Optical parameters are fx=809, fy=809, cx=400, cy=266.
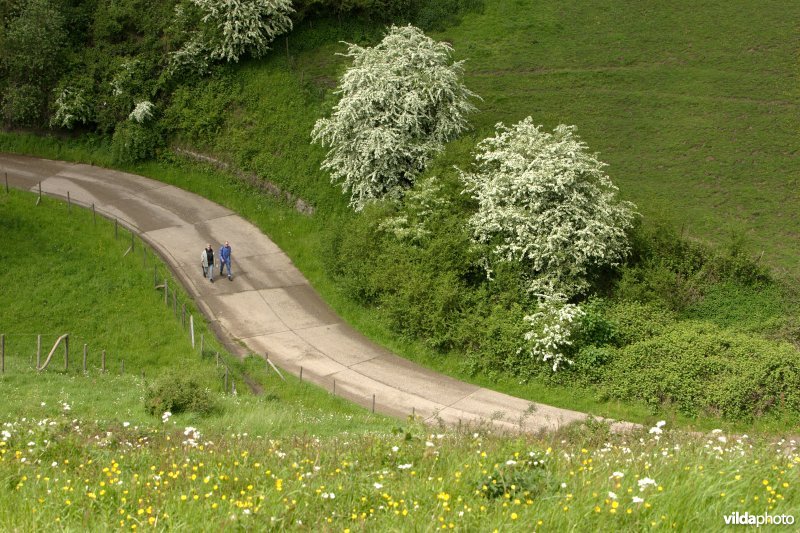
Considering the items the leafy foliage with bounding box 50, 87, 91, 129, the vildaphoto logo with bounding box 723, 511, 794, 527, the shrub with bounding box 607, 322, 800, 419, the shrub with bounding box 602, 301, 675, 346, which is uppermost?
the leafy foliage with bounding box 50, 87, 91, 129

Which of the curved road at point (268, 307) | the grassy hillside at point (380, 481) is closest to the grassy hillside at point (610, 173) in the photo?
the curved road at point (268, 307)

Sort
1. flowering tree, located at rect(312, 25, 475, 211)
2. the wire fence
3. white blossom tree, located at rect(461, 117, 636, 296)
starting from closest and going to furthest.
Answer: the wire fence < white blossom tree, located at rect(461, 117, 636, 296) < flowering tree, located at rect(312, 25, 475, 211)

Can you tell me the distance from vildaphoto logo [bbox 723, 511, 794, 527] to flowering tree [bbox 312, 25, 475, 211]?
81.5 ft

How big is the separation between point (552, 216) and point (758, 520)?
66.9 ft

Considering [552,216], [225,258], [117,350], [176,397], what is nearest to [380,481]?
[176,397]

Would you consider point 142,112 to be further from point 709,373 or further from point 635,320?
point 709,373

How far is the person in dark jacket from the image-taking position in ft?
101

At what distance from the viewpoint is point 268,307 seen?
3011 cm

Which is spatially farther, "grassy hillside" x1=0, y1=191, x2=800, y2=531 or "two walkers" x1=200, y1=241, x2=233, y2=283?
"two walkers" x1=200, y1=241, x2=233, y2=283

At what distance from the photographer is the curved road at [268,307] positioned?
24484 mm

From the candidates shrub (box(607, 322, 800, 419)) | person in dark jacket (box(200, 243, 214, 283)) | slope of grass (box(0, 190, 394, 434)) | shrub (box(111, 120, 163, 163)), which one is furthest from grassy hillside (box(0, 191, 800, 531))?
shrub (box(111, 120, 163, 163))

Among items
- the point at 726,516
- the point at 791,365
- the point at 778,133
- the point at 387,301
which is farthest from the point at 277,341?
the point at 778,133

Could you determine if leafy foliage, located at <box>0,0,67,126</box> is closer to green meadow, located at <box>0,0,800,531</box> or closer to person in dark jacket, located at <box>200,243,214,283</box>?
green meadow, located at <box>0,0,800,531</box>

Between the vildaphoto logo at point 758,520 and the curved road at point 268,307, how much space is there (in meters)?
11.1
